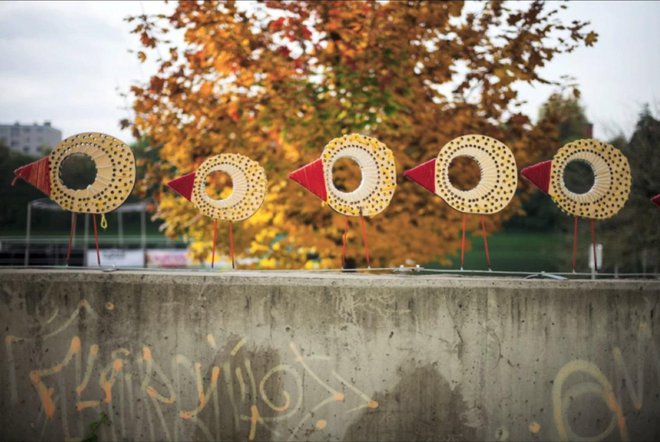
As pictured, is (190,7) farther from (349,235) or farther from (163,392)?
(163,392)

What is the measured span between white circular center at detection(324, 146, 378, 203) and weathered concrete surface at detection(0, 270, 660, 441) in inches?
41.4

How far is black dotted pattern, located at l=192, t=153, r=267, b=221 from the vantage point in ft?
19.2

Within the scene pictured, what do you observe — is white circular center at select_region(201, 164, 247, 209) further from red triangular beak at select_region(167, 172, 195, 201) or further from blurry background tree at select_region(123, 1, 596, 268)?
blurry background tree at select_region(123, 1, 596, 268)

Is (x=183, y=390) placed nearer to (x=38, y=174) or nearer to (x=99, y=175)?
(x=99, y=175)

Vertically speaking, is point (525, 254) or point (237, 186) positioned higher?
point (237, 186)

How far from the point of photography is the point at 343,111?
9852mm

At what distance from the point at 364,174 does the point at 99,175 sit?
2409 mm

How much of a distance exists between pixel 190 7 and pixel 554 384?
26.1 ft

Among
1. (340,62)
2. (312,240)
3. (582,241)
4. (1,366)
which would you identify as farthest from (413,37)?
(582,241)

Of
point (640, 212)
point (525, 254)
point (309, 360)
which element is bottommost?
point (525, 254)

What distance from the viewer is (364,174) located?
19.3ft

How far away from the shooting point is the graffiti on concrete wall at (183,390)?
193 inches

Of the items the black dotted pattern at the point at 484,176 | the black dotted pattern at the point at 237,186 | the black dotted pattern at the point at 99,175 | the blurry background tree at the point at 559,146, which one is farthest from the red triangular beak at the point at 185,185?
the blurry background tree at the point at 559,146

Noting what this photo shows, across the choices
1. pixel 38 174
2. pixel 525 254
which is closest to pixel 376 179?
pixel 38 174
